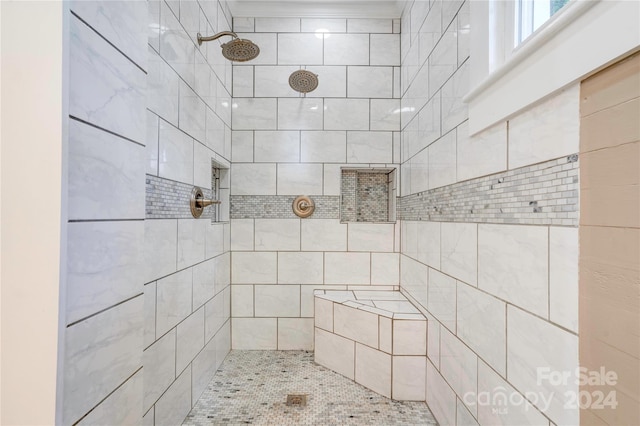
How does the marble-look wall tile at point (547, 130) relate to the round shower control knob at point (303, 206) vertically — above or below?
above

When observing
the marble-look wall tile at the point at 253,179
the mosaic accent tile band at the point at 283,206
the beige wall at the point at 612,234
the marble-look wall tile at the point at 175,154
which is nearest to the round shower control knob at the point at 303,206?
the mosaic accent tile band at the point at 283,206

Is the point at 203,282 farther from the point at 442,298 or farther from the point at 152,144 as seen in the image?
the point at 442,298

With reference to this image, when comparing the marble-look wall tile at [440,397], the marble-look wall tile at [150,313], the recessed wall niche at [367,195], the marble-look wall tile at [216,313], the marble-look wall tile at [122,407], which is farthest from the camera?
the recessed wall niche at [367,195]

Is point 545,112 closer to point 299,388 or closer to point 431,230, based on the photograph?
point 431,230

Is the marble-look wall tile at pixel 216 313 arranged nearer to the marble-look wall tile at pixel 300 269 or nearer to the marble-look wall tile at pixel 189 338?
the marble-look wall tile at pixel 189 338

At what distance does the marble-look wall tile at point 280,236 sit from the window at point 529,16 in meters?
1.77

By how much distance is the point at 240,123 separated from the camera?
2.40m

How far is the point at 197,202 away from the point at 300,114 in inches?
46.1

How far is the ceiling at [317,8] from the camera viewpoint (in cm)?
233

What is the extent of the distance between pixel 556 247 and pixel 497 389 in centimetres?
57

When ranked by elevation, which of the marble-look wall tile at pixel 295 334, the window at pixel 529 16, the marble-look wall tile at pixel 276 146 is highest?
the window at pixel 529 16

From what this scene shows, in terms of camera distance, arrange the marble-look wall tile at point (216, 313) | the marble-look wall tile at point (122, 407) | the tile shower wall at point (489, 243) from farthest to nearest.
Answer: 1. the marble-look wall tile at point (216, 313)
2. the tile shower wall at point (489, 243)
3. the marble-look wall tile at point (122, 407)

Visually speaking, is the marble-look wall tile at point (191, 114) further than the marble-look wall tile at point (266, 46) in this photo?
No

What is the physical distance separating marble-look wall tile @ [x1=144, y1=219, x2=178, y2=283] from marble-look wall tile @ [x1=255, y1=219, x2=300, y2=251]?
100 cm
